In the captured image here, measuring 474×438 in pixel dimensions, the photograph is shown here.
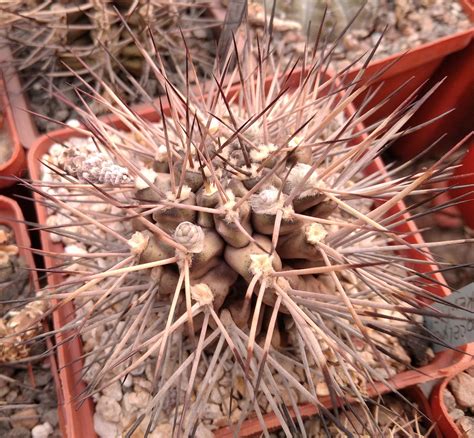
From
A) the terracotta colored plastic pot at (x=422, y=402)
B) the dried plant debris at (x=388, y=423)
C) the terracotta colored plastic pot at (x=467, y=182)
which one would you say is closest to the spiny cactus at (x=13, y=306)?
the dried plant debris at (x=388, y=423)

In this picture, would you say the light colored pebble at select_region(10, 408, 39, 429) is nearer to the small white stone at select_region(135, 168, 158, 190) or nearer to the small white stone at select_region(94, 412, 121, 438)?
the small white stone at select_region(94, 412, 121, 438)

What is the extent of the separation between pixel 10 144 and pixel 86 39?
10.1 inches

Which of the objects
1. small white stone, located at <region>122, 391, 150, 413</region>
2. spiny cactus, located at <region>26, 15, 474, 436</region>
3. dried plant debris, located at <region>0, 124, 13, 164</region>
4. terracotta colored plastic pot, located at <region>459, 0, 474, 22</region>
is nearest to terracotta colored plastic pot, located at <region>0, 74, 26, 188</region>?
dried plant debris, located at <region>0, 124, 13, 164</region>

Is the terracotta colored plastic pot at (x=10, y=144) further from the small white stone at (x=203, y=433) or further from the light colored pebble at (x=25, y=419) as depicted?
the small white stone at (x=203, y=433)

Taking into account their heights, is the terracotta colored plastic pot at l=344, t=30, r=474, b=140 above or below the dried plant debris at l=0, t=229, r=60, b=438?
above

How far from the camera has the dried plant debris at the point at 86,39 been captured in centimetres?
95

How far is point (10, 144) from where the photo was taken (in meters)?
1.03

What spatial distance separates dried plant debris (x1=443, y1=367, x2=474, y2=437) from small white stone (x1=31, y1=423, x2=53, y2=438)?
24.6 inches

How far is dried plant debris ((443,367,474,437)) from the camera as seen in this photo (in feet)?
2.67

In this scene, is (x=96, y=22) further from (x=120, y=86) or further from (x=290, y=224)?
(x=290, y=224)

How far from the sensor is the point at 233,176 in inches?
24.0

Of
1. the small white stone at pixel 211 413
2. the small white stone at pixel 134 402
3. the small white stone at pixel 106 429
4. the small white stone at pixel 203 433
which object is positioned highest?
the small white stone at pixel 134 402

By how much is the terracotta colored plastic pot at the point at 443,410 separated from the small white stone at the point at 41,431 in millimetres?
596

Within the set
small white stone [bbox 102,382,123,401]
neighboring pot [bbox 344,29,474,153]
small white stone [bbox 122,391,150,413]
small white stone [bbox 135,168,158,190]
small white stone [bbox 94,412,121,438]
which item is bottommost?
small white stone [bbox 94,412,121,438]
